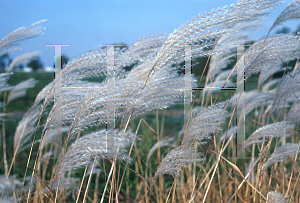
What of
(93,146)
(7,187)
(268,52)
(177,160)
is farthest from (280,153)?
(7,187)

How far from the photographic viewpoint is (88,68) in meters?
1.10

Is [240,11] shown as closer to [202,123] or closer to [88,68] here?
[202,123]

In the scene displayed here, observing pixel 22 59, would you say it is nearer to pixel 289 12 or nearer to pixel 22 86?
pixel 22 86

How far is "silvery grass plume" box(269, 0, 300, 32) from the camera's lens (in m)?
1.54

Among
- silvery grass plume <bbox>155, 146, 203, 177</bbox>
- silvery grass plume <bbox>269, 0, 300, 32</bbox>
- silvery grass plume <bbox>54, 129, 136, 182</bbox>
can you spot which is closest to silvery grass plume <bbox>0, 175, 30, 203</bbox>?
silvery grass plume <bbox>54, 129, 136, 182</bbox>

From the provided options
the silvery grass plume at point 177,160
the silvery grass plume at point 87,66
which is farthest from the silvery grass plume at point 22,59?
the silvery grass plume at point 177,160

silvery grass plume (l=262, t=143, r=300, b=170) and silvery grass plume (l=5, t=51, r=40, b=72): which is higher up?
silvery grass plume (l=5, t=51, r=40, b=72)

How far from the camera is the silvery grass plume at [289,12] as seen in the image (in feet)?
5.07

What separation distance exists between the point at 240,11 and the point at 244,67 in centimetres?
47

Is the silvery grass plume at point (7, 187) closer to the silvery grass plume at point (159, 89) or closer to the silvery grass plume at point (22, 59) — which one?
the silvery grass plume at point (159, 89)

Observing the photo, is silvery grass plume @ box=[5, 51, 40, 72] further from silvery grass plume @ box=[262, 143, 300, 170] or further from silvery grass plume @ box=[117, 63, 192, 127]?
silvery grass plume @ box=[262, 143, 300, 170]

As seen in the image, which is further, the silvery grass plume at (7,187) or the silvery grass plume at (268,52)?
the silvery grass plume at (268,52)

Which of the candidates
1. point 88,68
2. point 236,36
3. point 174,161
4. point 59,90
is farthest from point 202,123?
point 236,36

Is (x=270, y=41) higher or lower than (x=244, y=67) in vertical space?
higher
